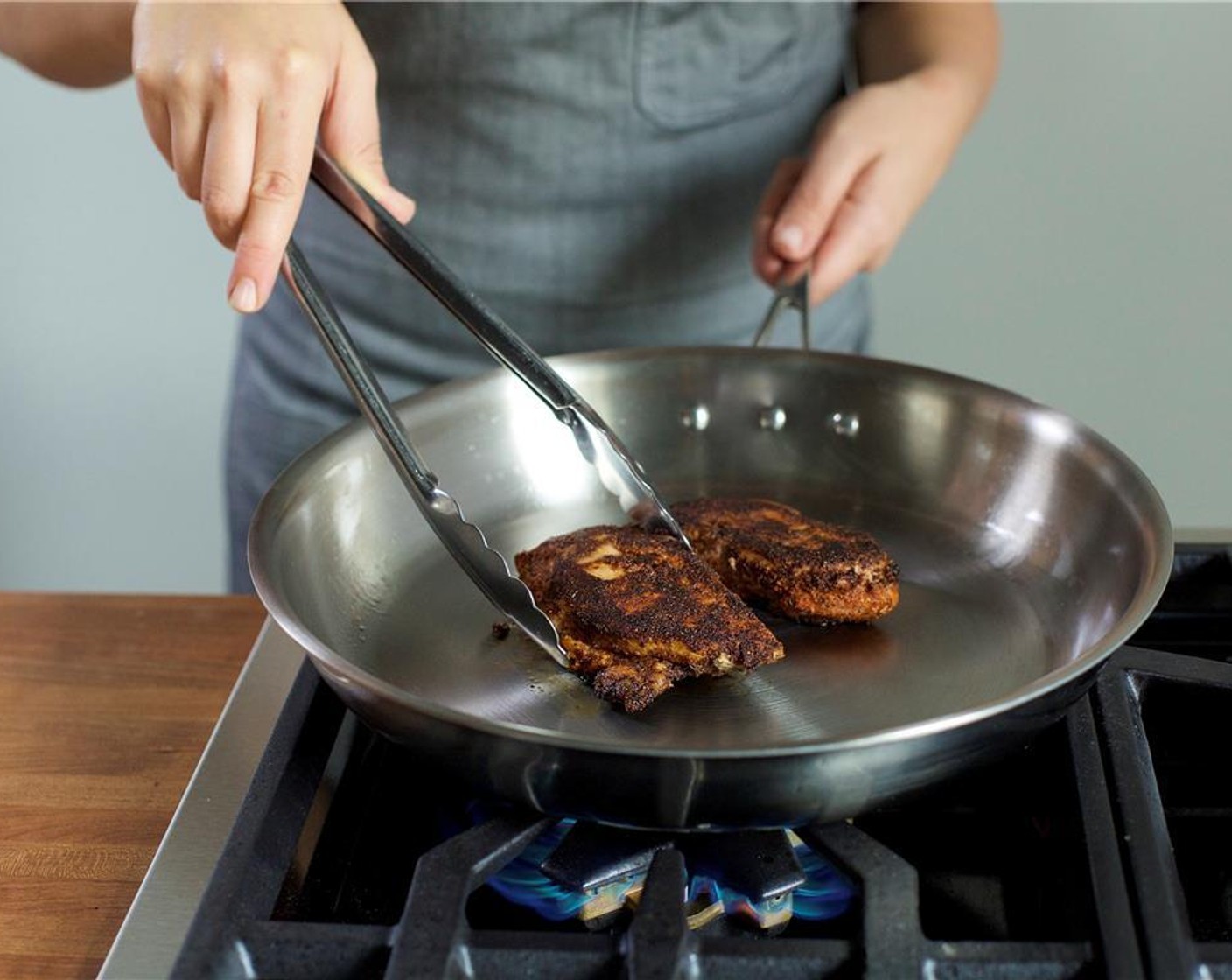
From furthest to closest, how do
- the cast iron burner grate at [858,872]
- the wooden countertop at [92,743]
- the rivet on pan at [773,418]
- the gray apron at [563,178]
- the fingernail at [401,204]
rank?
1. the gray apron at [563,178]
2. the rivet on pan at [773,418]
3. the fingernail at [401,204]
4. the wooden countertop at [92,743]
5. the cast iron burner grate at [858,872]

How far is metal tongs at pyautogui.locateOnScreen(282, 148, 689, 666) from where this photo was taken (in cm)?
76

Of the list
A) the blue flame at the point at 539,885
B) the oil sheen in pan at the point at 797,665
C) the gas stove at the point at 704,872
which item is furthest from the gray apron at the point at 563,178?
the blue flame at the point at 539,885

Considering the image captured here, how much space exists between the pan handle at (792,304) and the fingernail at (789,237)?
22 mm

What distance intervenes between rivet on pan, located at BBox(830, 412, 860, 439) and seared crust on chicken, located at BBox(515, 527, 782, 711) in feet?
0.64

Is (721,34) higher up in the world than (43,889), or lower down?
higher up

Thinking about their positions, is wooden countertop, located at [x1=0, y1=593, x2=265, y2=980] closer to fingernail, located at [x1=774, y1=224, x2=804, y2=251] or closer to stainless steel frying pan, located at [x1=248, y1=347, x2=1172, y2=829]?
A: stainless steel frying pan, located at [x1=248, y1=347, x2=1172, y2=829]

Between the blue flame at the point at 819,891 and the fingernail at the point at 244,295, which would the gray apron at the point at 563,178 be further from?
the blue flame at the point at 819,891

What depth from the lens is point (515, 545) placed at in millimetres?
911

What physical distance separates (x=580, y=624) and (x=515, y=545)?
6.3 inches

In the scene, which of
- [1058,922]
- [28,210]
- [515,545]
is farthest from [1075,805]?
[28,210]

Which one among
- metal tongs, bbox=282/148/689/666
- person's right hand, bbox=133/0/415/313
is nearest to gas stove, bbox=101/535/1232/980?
metal tongs, bbox=282/148/689/666

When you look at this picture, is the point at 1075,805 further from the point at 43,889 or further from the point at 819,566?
the point at 43,889

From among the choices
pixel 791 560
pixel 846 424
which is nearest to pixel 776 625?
pixel 791 560

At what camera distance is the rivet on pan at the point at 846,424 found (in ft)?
3.18
